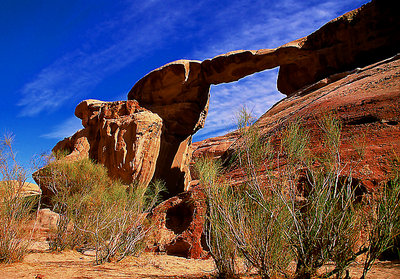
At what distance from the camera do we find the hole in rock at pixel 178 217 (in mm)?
6840

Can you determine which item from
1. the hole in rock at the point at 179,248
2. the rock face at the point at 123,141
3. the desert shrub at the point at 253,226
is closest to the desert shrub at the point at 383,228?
the desert shrub at the point at 253,226

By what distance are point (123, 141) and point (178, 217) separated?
7.25m

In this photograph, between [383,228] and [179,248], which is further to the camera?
[179,248]

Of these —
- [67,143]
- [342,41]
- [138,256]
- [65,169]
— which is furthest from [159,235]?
[342,41]

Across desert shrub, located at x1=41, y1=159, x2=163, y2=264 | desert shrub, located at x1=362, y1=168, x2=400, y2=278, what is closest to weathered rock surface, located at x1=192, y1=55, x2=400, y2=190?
desert shrub, located at x1=362, y1=168, x2=400, y2=278

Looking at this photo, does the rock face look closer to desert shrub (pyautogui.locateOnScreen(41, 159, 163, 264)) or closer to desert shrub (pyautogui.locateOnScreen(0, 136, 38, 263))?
desert shrub (pyautogui.locateOnScreen(41, 159, 163, 264))

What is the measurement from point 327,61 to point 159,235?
13137mm

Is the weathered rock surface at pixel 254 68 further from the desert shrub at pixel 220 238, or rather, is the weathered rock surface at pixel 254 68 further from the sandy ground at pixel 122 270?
the desert shrub at pixel 220 238

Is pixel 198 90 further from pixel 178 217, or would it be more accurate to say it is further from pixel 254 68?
pixel 178 217

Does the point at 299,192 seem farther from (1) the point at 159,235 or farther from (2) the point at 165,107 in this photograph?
(2) the point at 165,107

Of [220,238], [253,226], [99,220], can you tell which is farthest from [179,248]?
[253,226]

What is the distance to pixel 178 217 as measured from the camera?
716 cm

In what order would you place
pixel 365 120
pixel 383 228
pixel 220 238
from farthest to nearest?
pixel 365 120 → pixel 220 238 → pixel 383 228

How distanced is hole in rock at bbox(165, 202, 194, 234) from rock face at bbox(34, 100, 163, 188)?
244 inches
